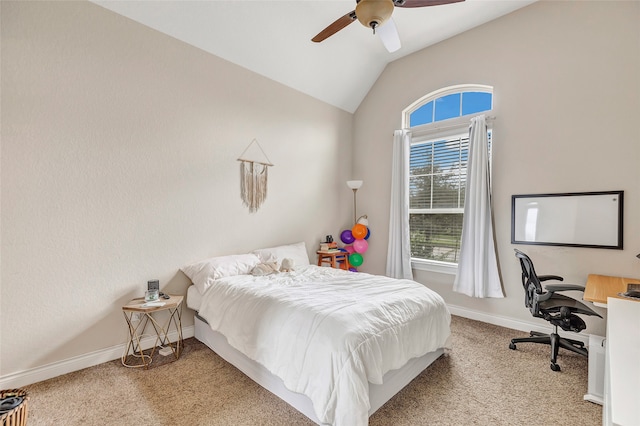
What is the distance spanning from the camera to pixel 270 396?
2.01m

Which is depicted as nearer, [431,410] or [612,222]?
[431,410]

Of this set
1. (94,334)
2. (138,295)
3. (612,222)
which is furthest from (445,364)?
(94,334)

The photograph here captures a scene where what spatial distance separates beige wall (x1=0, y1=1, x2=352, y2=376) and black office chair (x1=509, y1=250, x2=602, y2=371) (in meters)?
2.97

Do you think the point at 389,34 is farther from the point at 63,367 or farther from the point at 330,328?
the point at 63,367

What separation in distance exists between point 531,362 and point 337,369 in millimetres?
2051

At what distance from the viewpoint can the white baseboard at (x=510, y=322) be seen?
290cm

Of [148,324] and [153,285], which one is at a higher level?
[153,285]

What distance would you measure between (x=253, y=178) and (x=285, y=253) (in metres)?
1.04

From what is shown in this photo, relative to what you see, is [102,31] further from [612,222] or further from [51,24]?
[612,222]

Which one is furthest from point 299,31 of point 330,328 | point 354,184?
point 330,328

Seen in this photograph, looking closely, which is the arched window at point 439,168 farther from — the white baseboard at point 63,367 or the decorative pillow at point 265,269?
the white baseboard at point 63,367

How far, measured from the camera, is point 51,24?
2232 millimetres

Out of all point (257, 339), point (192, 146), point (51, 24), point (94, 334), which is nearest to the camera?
point (257, 339)

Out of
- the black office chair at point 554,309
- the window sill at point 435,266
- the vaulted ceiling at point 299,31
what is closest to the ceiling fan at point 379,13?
the vaulted ceiling at point 299,31
